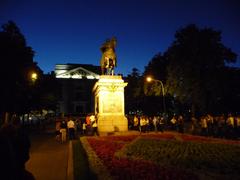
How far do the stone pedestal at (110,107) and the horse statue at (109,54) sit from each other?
1.98 meters

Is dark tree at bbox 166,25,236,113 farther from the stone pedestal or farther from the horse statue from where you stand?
the stone pedestal

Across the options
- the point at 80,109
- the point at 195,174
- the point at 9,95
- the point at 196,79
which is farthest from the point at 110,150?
the point at 80,109

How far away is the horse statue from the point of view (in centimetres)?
2764

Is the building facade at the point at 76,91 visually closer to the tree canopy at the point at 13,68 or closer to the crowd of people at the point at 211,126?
the tree canopy at the point at 13,68

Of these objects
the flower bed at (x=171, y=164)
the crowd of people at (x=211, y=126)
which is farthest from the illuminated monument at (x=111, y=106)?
the flower bed at (x=171, y=164)

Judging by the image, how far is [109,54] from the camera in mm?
27609

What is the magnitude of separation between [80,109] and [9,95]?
69402 mm

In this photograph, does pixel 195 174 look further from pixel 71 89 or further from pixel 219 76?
pixel 71 89

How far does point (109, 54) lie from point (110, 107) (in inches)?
225

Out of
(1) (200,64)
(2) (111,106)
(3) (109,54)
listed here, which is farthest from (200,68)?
(2) (111,106)

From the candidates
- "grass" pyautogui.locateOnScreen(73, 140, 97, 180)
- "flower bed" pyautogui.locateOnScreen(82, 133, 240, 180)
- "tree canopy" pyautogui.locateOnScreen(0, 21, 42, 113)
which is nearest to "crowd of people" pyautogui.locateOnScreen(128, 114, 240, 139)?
"flower bed" pyautogui.locateOnScreen(82, 133, 240, 180)

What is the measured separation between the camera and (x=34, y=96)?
43844 mm

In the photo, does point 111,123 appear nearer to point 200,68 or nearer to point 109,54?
point 109,54

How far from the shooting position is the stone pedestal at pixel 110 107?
25.1 m
